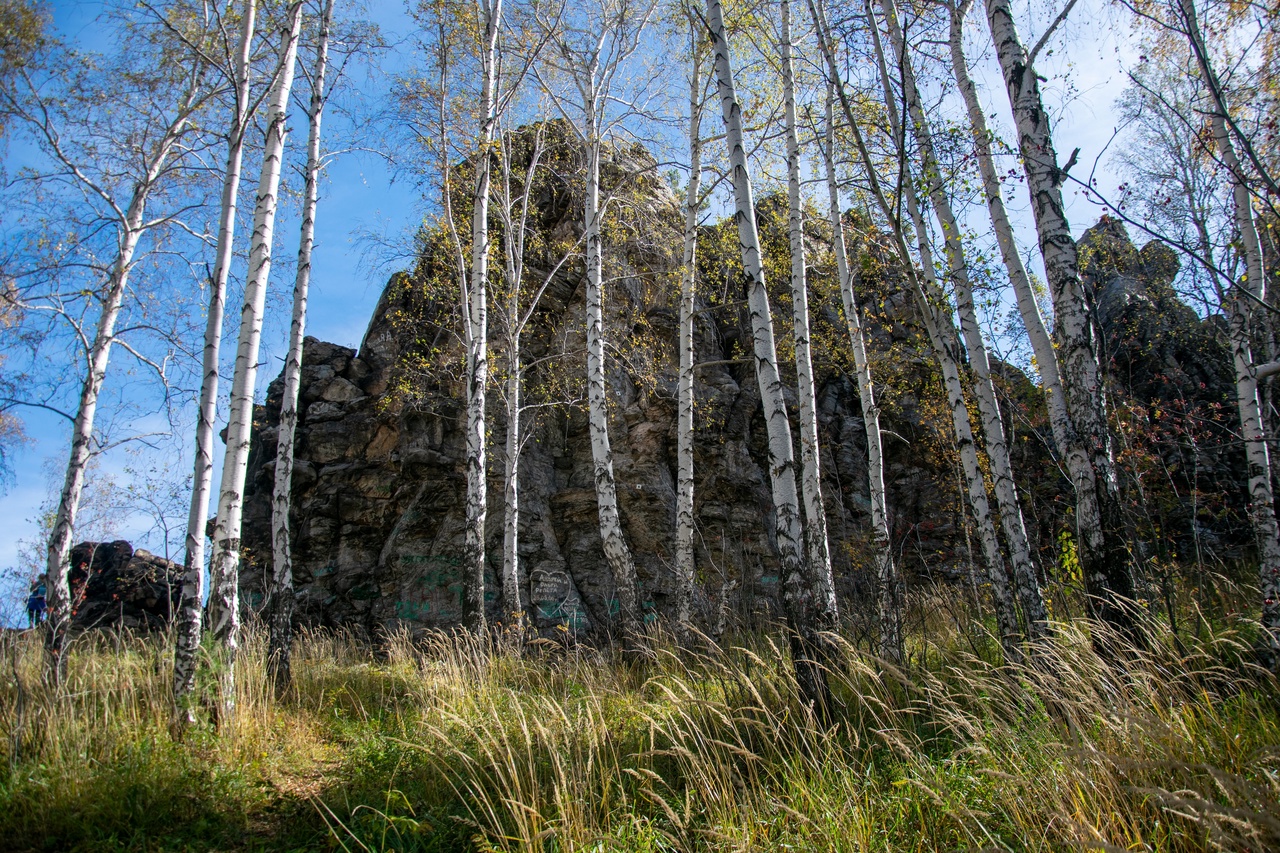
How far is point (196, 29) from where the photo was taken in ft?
31.5

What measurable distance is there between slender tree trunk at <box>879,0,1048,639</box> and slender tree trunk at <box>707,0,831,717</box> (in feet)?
4.83

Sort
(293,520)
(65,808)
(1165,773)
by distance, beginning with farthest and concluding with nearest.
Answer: (293,520) < (65,808) < (1165,773)

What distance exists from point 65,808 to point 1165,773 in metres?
5.74

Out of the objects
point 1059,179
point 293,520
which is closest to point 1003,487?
point 1059,179

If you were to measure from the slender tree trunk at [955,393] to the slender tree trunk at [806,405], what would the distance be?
150cm

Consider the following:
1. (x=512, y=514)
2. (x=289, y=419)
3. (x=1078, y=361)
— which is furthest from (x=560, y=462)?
(x=1078, y=361)

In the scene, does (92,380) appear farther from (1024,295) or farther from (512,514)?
(1024,295)

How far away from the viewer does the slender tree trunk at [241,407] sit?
5.13 meters

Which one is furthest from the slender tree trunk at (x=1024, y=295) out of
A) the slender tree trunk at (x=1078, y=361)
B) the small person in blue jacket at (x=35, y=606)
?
the small person in blue jacket at (x=35, y=606)

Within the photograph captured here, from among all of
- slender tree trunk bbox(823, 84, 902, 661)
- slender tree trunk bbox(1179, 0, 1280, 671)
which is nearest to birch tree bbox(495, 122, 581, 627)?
slender tree trunk bbox(823, 84, 902, 661)

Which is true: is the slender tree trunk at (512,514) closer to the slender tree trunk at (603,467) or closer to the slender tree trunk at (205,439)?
the slender tree trunk at (603,467)

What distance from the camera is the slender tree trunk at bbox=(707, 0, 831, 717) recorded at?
4352 millimetres

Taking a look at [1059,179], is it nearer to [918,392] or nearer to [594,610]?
[594,610]

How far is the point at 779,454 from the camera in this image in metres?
4.82
